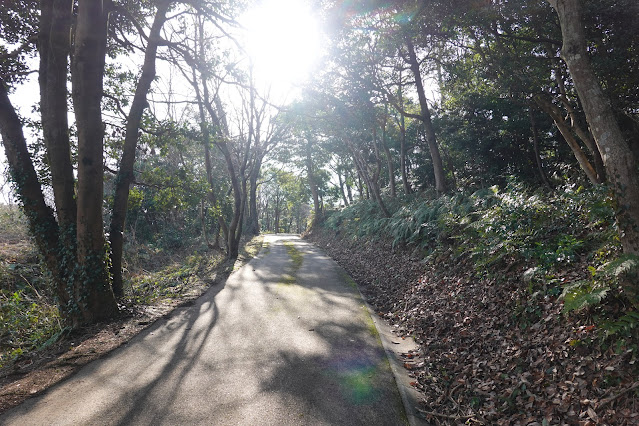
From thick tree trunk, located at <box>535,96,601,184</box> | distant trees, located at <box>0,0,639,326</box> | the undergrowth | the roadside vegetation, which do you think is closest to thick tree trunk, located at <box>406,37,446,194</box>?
distant trees, located at <box>0,0,639,326</box>

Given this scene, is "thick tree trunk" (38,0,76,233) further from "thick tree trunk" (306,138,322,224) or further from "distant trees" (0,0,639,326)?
"thick tree trunk" (306,138,322,224)

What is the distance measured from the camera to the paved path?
11.8ft

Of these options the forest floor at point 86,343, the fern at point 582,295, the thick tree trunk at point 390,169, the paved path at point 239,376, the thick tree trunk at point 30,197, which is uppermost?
the thick tree trunk at point 390,169

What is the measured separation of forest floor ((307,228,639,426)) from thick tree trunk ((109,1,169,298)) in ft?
20.5

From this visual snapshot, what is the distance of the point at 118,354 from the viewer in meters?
5.14

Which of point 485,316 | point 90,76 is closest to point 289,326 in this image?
point 485,316

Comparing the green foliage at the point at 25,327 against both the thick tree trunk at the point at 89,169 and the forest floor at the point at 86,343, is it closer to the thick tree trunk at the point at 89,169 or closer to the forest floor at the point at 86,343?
the forest floor at the point at 86,343

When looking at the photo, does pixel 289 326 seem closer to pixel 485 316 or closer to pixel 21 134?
pixel 485 316

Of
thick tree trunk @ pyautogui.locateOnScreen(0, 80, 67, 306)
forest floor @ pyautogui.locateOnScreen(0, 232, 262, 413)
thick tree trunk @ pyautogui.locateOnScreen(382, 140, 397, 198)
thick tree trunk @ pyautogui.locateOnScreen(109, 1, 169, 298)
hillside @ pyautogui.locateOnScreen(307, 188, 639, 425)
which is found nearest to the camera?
hillside @ pyautogui.locateOnScreen(307, 188, 639, 425)

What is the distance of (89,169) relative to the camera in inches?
251

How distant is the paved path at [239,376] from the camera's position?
11.8ft

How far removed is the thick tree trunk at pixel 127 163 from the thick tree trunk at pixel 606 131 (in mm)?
8288

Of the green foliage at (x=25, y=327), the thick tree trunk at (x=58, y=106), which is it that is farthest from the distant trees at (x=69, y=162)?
the green foliage at (x=25, y=327)

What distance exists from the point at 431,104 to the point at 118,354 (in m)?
16.7
